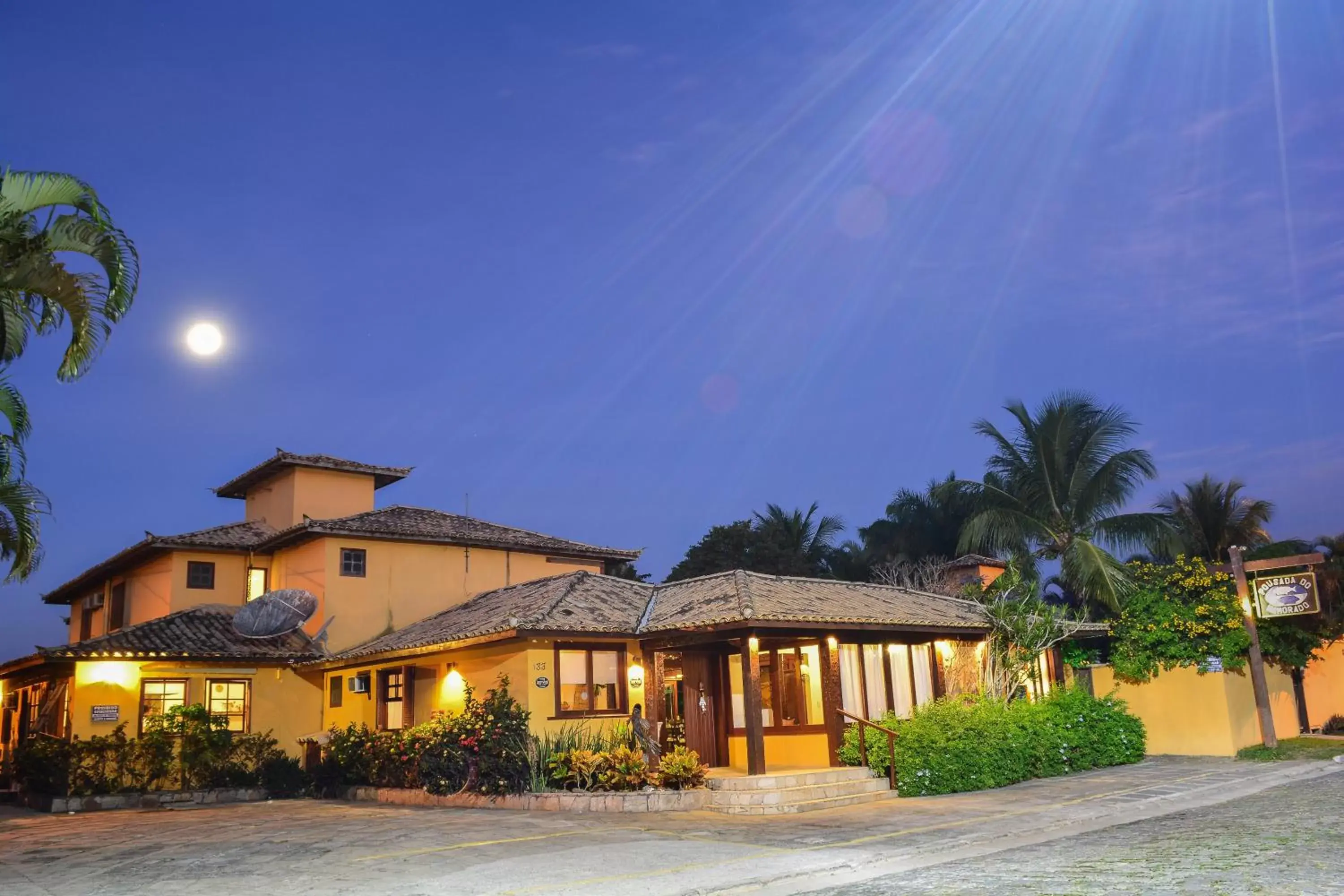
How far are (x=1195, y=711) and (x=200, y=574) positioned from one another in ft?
73.3

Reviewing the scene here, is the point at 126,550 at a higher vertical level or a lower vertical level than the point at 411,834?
higher

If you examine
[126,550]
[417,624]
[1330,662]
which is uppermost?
[126,550]

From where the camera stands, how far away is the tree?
40.3m

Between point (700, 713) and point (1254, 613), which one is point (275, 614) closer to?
point (700, 713)

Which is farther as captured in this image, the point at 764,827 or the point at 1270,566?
the point at 1270,566

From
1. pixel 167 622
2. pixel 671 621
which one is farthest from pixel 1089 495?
pixel 167 622

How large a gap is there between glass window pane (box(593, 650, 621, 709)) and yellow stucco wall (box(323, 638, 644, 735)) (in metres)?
0.18

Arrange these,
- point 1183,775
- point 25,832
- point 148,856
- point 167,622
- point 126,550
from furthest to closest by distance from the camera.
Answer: point 126,550 → point 167,622 → point 1183,775 → point 25,832 → point 148,856

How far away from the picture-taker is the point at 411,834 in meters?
13.2

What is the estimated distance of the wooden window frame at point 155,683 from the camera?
21.1 m

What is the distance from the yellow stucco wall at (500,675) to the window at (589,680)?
0.11m

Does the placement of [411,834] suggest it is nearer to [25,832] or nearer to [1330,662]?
[25,832]

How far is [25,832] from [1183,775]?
18.3 m

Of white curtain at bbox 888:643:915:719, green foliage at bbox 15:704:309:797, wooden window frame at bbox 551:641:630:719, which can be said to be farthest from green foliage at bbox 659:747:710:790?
green foliage at bbox 15:704:309:797
